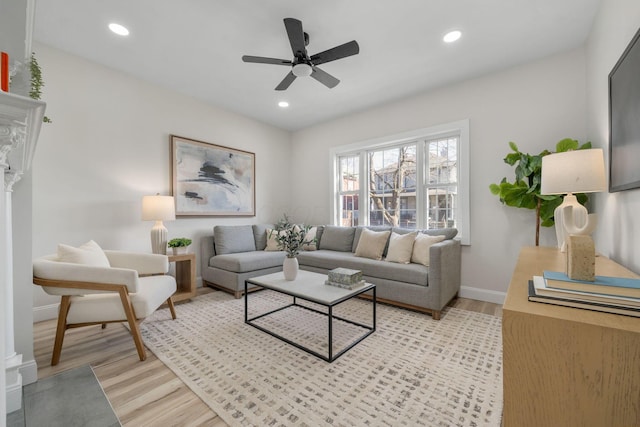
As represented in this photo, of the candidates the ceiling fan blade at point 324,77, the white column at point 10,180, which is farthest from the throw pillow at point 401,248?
the white column at point 10,180

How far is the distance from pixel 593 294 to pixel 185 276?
137 inches

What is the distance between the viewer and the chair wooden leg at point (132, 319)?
189 centimetres

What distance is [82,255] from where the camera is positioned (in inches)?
80.3

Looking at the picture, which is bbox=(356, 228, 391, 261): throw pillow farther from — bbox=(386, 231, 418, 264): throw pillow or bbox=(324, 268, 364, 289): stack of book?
bbox=(324, 268, 364, 289): stack of book

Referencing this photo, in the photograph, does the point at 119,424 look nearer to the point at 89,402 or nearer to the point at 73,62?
the point at 89,402

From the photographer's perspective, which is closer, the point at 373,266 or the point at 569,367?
the point at 569,367

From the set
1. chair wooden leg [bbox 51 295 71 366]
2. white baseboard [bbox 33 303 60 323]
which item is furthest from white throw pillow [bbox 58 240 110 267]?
white baseboard [bbox 33 303 60 323]

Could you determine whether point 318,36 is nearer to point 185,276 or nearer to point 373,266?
point 373,266

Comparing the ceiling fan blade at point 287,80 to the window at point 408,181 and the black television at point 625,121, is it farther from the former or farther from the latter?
the black television at point 625,121

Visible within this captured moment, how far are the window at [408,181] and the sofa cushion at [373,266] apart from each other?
1.00 meters

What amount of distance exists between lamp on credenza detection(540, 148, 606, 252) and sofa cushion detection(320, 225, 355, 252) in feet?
8.51

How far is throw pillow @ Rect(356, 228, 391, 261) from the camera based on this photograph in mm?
3426

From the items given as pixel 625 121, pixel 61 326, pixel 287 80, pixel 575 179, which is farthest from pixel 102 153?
pixel 625 121

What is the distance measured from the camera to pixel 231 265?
3.39 meters
